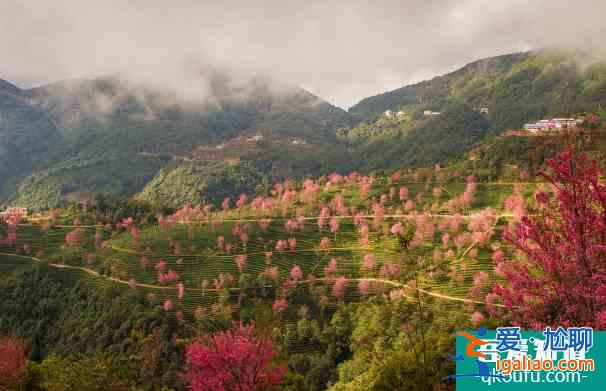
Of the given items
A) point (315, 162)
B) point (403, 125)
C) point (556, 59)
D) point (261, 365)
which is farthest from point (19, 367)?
point (556, 59)

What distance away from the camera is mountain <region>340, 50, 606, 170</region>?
113625 millimetres

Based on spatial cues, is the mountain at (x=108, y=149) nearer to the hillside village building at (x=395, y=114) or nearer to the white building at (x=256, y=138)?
the white building at (x=256, y=138)

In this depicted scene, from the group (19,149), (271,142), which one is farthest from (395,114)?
(19,149)

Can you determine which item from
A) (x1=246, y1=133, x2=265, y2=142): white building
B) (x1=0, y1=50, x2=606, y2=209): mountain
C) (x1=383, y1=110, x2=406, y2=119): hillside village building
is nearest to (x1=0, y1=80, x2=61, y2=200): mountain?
(x1=0, y1=50, x2=606, y2=209): mountain

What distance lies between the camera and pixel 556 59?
5773 inches

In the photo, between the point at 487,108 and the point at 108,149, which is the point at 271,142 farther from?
the point at 487,108

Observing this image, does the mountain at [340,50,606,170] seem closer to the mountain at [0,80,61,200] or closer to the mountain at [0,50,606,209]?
the mountain at [0,50,606,209]

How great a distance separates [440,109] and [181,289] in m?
154

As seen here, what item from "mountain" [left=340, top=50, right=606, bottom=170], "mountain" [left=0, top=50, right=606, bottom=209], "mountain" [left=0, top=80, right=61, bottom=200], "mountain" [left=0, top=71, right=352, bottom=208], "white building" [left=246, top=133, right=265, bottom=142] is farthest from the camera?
"mountain" [left=0, top=80, right=61, bottom=200]

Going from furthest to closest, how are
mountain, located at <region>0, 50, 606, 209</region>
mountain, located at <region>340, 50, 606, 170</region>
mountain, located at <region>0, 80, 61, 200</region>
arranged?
mountain, located at <region>0, 80, 61, 200</region> < mountain, located at <region>0, 50, 606, 209</region> < mountain, located at <region>340, 50, 606, 170</region>

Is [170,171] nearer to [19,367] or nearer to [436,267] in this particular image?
[436,267]

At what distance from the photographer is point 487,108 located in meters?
147

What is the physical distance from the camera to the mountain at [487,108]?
11362 centimetres

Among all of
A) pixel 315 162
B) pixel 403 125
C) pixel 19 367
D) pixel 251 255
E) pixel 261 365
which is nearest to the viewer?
pixel 261 365
